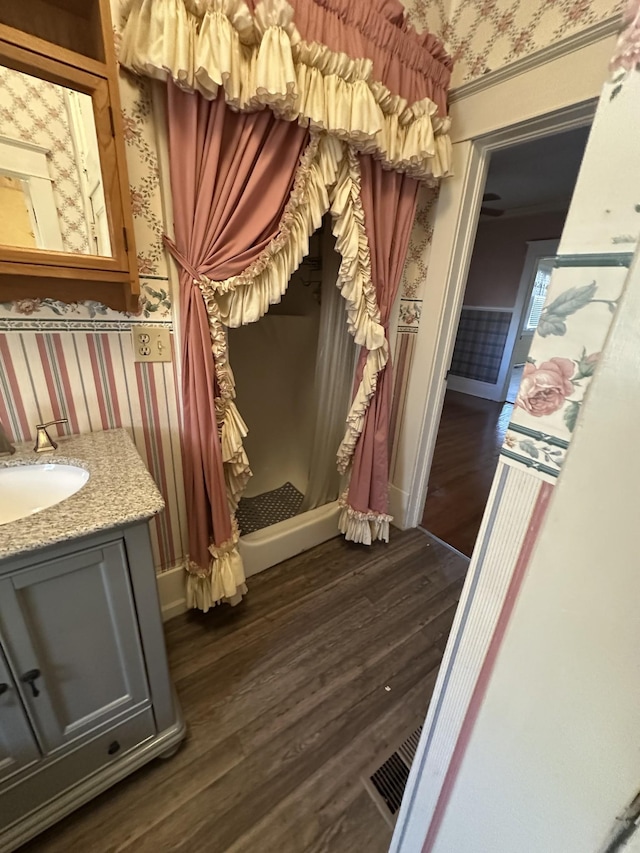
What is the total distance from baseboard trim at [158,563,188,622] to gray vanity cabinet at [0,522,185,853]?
1.79 ft

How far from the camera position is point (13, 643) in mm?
746

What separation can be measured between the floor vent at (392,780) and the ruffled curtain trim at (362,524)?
0.91 metres

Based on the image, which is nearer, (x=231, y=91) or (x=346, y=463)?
(x=231, y=91)

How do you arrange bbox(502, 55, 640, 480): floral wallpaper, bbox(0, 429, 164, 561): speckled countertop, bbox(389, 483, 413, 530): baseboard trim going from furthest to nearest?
1. bbox(389, 483, 413, 530): baseboard trim
2. bbox(0, 429, 164, 561): speckled countertop
3. bbox(502, 55, 640, 480): floral wallpaper

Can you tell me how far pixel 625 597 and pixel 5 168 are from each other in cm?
148

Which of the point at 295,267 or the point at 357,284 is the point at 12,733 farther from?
the point at 357,284

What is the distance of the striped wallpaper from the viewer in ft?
3.51

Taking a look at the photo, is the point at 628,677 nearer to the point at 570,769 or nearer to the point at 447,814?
the point at 570,769

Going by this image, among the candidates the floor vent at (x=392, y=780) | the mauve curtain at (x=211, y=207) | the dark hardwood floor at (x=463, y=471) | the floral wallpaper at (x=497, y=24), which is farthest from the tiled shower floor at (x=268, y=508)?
the floral wallpaper at (x=497, y=24)

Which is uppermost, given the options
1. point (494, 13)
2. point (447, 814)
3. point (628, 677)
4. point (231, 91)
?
point (494, 13)

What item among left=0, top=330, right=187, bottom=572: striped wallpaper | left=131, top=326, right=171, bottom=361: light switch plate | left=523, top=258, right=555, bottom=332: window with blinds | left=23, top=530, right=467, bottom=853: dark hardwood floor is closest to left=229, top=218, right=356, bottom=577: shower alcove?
left=23, top=530, right=467, bottom=853: dark hardwood floor

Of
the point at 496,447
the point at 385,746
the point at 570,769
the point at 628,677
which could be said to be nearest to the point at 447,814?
the point at 570,769

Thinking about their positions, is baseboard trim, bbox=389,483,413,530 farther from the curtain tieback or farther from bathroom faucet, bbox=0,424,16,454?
bathroom faucet, bbox=0,424,16,454

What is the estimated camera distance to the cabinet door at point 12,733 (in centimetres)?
76
